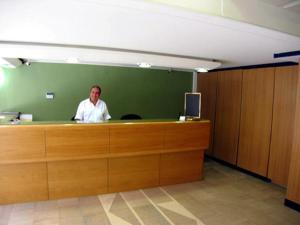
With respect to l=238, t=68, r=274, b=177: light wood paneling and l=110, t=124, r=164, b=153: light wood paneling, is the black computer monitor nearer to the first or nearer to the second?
l=110, t=124, r=164, b=153: light wood paneling

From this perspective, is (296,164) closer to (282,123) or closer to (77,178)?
(282,123)

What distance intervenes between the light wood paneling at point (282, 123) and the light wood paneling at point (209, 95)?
1.63 metres

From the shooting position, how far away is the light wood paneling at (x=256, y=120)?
4.32m

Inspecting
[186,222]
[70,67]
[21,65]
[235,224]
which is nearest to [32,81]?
[21,65]

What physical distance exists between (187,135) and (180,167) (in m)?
0.62

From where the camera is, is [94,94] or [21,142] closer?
[21,142]

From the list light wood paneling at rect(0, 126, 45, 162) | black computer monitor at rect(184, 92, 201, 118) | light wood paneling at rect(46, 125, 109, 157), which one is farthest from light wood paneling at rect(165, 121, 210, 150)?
light wood paneling at rect(0, 126, 45, 162)

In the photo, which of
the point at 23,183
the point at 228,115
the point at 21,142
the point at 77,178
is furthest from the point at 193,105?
the point at 23,183

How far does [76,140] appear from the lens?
3.24 m

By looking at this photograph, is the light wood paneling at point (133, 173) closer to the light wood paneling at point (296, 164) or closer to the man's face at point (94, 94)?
the man's face at point (94, 94)

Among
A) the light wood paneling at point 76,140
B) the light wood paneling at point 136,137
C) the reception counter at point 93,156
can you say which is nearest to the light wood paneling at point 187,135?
the reception counter at point 93,156

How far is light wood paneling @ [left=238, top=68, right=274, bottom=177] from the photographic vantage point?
432 cm

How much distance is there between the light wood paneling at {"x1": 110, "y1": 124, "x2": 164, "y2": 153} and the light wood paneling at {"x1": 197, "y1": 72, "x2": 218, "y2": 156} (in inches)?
94.9

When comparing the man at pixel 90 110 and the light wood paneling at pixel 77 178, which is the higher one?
the man at pixel 90 110
